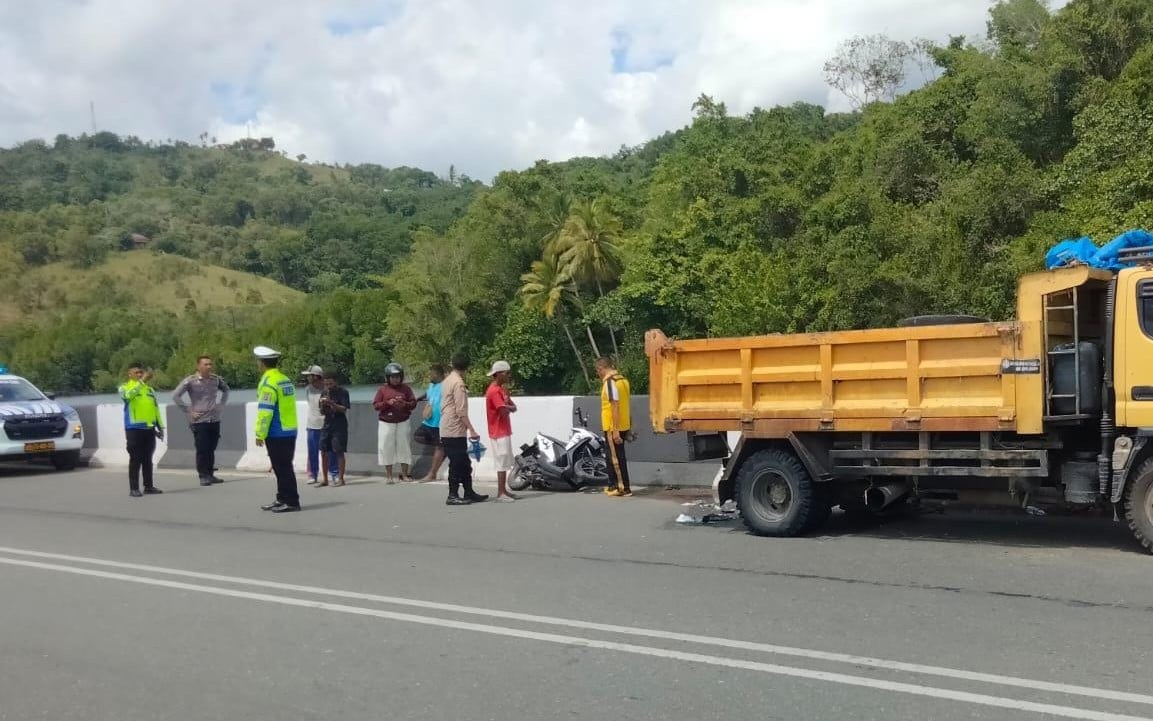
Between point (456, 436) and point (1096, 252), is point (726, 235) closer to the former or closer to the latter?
point (456, 436)

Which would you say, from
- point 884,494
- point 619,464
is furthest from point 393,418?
point 884,494

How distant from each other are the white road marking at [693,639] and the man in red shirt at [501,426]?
16.1 ft

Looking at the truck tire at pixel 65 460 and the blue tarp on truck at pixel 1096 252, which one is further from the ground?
the blue tarp on truck at pixel 1096 252

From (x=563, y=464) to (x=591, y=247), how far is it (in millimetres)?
51671

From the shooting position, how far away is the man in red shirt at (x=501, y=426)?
13.5 m

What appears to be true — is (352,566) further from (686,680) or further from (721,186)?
(721,186)

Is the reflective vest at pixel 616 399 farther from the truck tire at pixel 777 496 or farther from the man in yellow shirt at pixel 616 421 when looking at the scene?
the truck tire at pixel 777 496

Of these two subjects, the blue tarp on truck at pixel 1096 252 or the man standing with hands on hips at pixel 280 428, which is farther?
the man standing with hands on hips at pixel 280 428

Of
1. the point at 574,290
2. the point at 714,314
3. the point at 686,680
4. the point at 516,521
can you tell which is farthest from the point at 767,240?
the point at 686,680

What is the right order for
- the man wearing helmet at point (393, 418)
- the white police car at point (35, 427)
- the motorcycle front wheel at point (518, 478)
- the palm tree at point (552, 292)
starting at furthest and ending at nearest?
the palm tree at point (552, 292), the white police car at point (35, 427), the man wearing helmet at point (393, 418), the motorcycle front wheel at point (518, 478)

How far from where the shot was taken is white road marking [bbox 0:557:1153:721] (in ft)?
16.7

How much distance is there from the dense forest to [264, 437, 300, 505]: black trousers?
19753mm

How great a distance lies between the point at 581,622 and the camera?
7.02 metres

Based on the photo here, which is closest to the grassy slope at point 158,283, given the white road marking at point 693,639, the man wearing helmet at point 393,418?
the man wearing helmet at point 393,418
